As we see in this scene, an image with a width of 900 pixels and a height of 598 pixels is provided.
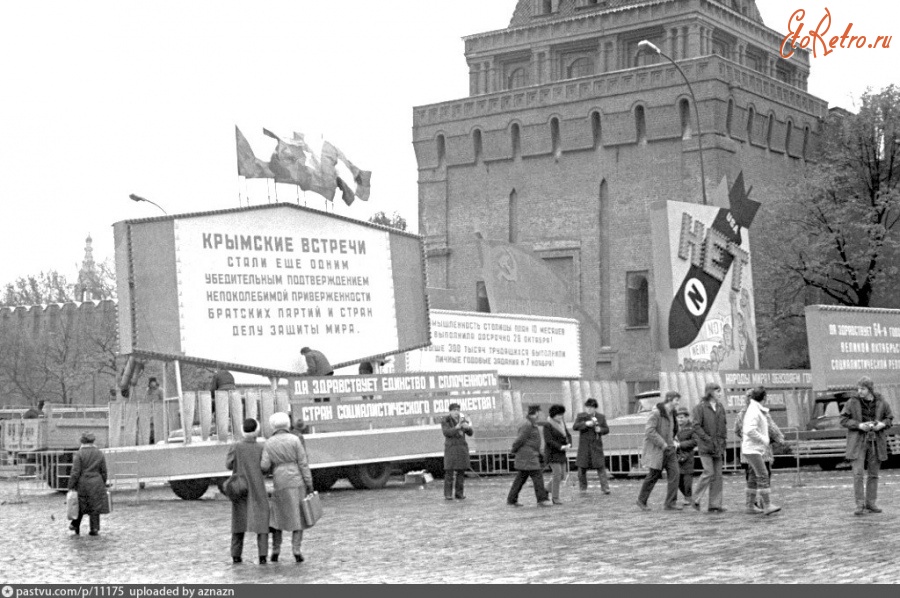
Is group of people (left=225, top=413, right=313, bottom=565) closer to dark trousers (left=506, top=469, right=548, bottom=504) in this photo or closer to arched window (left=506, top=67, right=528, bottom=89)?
dark trousers (left=506, top=469, right=548, bottom=504)

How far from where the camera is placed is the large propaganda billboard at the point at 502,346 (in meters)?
37.7

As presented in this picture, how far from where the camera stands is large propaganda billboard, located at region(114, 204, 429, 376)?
26.0 metres

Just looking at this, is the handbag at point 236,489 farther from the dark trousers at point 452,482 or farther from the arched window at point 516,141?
the arched window at point 516,141

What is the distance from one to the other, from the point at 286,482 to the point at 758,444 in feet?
20.4

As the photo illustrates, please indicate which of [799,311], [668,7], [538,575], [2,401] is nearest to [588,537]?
[538,575]

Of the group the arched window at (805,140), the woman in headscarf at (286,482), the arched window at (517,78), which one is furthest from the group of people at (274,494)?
the arched window at (517,78)

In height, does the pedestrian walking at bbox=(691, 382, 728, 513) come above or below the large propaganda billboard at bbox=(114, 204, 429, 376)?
below

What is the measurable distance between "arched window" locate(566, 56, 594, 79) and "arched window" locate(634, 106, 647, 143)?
11.2m

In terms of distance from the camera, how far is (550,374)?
134 ft

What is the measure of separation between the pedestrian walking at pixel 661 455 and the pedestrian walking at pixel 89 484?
6.80m

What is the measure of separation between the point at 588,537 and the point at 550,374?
79.2 feet

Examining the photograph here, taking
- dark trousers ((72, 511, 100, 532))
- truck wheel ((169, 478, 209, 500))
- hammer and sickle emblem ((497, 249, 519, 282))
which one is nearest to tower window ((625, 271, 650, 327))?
hammer and sickle emblem ((497, 249, 519, 282))
